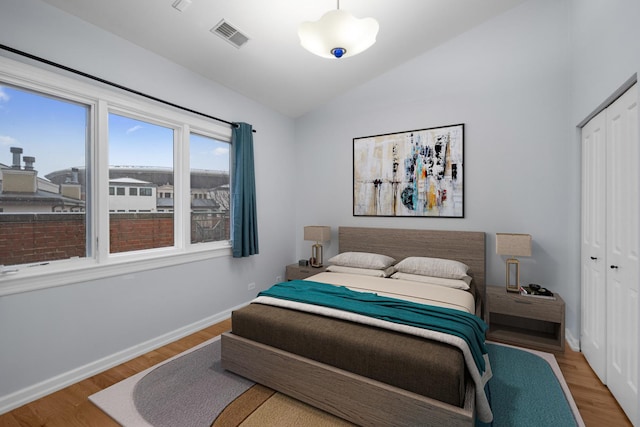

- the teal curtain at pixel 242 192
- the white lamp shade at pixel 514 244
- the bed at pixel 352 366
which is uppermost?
the teal curtain at pixel 242 192

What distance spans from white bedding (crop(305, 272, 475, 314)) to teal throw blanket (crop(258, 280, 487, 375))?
0.21 metres

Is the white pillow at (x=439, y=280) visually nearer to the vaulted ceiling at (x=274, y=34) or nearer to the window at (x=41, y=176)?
the vaulted ceiling at (x=274, y=34)

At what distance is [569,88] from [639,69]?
1.52m

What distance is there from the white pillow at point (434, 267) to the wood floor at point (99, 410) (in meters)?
1.05

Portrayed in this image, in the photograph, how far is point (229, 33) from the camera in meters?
2.62

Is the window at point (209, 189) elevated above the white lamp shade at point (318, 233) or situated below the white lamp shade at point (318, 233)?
above

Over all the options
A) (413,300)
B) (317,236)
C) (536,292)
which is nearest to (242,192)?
(317,236)

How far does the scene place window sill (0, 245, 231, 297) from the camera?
1948mm

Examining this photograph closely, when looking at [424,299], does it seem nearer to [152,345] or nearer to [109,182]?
[152,345]

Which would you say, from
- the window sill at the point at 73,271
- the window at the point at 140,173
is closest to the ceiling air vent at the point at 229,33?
the window at the point at 140,173

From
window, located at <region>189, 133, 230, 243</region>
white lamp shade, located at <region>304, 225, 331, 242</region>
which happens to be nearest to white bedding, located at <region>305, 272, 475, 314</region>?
white lamp shade, located at <region>304, 225, 331, 242</region>

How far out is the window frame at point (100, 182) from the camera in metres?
2.00

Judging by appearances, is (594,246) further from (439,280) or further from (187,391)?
(187,391)

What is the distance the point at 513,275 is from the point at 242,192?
314 cm
